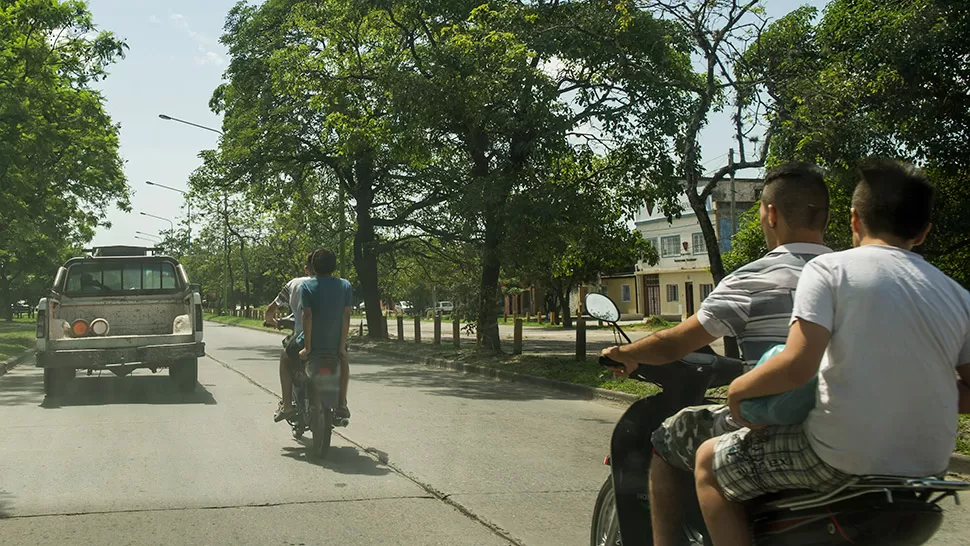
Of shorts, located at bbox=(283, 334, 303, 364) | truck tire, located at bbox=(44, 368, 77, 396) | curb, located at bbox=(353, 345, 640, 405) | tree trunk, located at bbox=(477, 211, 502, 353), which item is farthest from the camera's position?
tree trunk, located at bbox=(477, 211, 502, 353)

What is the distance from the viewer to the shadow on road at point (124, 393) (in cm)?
1238

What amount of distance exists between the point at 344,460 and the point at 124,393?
22.0ft

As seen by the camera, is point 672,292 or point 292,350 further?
point 672,292

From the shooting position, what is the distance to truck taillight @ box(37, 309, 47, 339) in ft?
40.6

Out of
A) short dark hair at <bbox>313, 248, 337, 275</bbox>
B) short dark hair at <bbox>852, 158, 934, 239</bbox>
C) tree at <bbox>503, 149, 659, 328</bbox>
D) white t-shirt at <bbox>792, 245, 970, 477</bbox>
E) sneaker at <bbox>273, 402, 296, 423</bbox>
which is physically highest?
tree at <bbox>503, 149, 659, 328</bbox>

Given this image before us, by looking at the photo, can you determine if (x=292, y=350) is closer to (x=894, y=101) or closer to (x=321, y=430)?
(x=321, y=430)

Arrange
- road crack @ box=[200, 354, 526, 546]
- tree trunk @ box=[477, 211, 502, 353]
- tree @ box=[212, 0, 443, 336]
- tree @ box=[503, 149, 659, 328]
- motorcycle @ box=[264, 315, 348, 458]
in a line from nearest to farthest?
road crack @ box=[200, 354, 526, 546] < motorcycle @ box=[264, 315, 348, 458] < tree @ box=[503, 149, 659, 328] < tree trunk @ box=[477, 211, 502, 353] < tree @ box=[212, 0, 443, 336]

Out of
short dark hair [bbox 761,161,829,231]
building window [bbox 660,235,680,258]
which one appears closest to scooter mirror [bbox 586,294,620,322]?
short dark hair [bbox 761,161,829,231]

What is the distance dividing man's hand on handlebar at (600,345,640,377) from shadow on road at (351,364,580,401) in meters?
10.0

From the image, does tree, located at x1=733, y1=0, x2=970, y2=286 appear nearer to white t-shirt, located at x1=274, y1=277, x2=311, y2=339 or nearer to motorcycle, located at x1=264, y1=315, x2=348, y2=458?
A: white t-shirt, located at x1=274, y1=277, x2=311, y2=339

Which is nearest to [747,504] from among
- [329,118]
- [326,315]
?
[326,315]

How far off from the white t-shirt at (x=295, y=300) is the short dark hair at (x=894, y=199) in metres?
6.19

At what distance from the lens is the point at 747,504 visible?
2865 mm

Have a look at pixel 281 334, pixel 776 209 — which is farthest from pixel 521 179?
pixel 281 334
